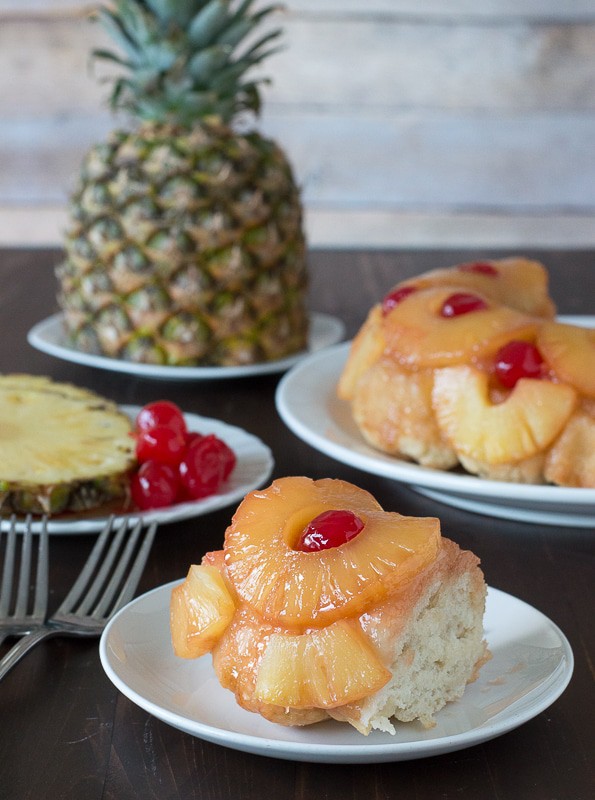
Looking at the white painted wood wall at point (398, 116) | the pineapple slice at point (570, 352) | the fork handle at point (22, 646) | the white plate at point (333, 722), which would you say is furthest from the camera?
the white painted wood wall at point (398, 116)

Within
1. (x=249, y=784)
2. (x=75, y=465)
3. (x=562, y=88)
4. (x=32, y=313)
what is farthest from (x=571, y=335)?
(x=562, y=88)

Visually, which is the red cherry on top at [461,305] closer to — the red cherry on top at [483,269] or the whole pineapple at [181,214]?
the red cherry on top at [483,269]

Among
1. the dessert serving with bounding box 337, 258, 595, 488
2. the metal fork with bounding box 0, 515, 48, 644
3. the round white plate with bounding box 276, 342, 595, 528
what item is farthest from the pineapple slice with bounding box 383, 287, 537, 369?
the metal fork with bounding box 0, 515, 48, 644

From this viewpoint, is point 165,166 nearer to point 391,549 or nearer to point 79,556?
point 79,556

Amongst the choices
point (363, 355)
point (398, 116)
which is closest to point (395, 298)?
point (363, 355)

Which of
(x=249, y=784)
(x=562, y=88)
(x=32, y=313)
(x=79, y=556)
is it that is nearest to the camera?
Result: (x=249, y=784)

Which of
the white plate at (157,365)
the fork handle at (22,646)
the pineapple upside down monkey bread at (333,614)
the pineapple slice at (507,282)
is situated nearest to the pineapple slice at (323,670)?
the pineapple upside down monkey bread at (333,614)
